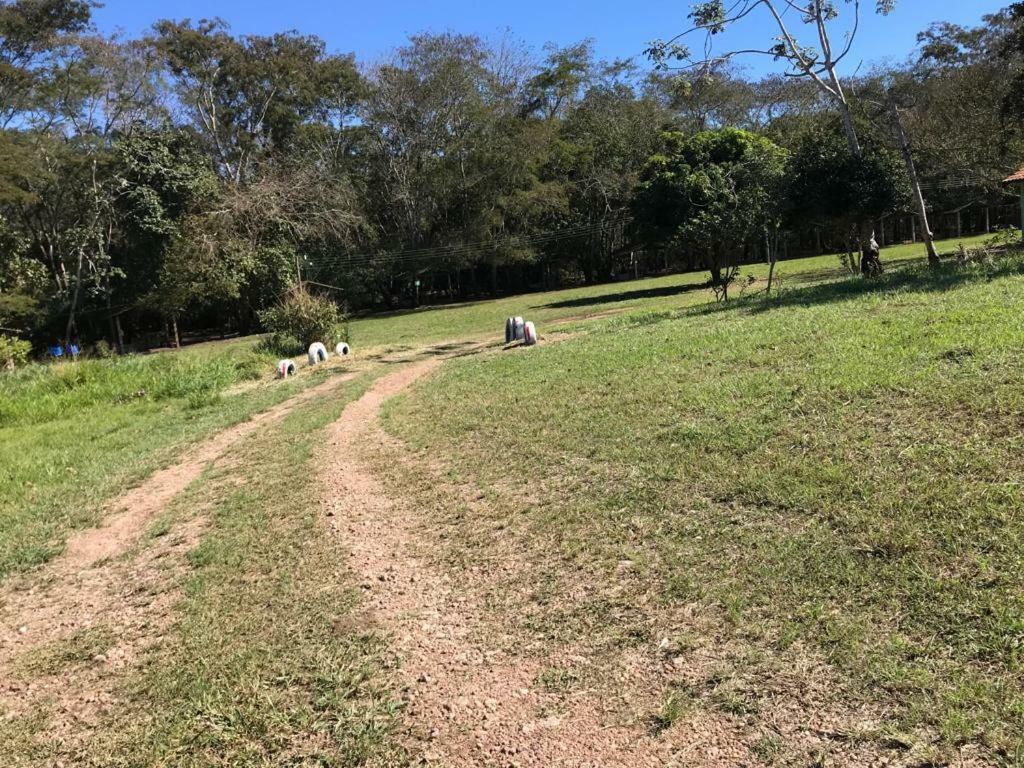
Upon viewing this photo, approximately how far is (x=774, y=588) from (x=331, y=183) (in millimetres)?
34101

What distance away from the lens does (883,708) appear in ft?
8.34

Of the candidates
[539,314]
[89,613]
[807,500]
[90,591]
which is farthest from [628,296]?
[89,613]

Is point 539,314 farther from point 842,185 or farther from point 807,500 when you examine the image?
point 807,500

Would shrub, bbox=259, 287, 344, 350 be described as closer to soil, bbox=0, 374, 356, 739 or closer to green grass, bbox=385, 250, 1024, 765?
green grass, bbox=385, 250, 1024, 765

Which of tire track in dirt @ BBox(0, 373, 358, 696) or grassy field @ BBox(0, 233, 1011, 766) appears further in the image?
tire track in dirt @ BBox(0, 373, 358, 696)

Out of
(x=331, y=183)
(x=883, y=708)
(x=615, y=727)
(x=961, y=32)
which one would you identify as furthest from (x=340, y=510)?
(x=961, y=32)

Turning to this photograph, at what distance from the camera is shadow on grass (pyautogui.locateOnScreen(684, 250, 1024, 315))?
11.4 metres

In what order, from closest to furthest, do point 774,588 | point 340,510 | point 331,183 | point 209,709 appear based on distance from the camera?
point 209,709, point 774,588, point 340,510, point 331,183

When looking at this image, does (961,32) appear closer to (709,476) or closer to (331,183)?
(331,183)

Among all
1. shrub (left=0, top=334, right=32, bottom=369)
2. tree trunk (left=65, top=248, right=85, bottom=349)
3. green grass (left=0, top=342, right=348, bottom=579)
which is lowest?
green grass (left=0, top=342, right=348, bottom=579)

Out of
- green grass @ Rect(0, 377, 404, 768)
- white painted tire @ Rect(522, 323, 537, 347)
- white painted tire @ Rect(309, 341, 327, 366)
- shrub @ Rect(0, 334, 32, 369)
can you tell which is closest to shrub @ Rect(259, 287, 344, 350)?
white painted tire @ Rect(309, 341, 327, 366)

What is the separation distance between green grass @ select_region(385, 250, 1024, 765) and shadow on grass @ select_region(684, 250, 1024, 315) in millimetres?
3565

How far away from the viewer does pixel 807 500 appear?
4.04 metres

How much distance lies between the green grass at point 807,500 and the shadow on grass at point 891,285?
11.7 feet
